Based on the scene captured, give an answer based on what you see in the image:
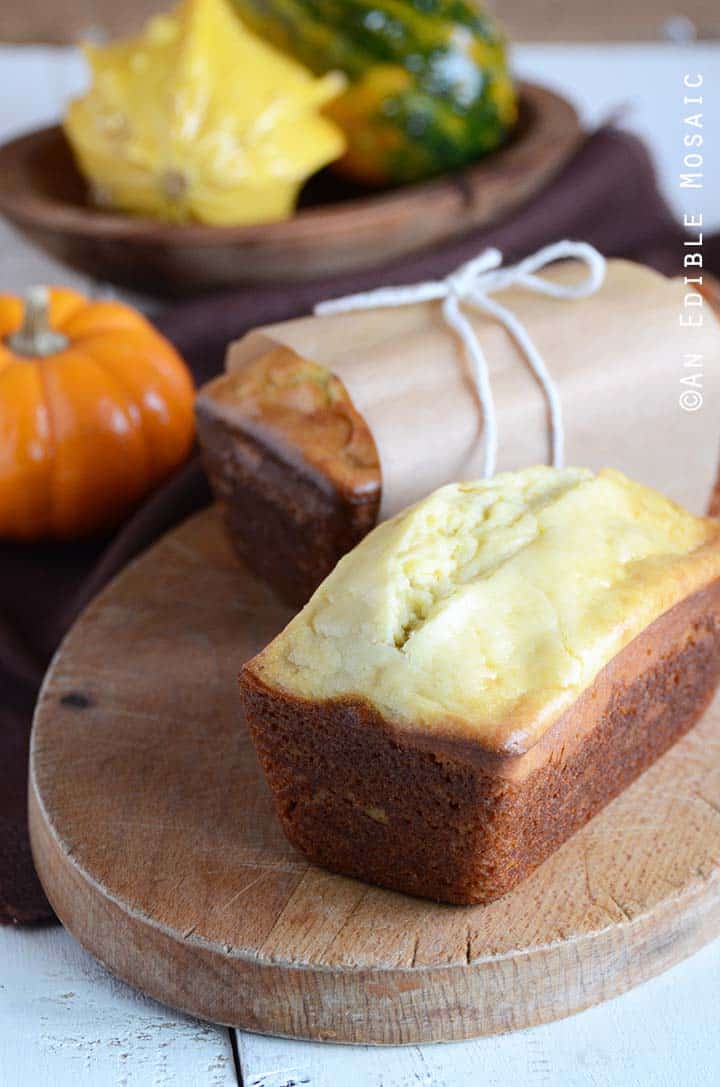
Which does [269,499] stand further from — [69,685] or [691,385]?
[691,385]

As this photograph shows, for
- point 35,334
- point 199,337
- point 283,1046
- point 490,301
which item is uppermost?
point 490,301

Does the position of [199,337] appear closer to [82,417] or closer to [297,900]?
[82,417]

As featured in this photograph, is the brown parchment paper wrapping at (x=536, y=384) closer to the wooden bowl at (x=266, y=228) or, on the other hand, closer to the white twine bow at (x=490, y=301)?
the white twine bow at (x=490, y=301)

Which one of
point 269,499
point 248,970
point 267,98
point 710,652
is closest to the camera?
point 248,970

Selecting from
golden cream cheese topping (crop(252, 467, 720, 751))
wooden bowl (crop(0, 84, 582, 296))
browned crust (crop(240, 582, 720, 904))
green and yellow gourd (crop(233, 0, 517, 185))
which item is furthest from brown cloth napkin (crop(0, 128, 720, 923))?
golden cream cheese topping (crop(252, 467, 720, 751))

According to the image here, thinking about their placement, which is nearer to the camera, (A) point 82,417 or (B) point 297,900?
(B) point 297,900

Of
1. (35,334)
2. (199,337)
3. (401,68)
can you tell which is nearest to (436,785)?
(35,334)

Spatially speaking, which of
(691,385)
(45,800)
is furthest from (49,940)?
(691,385)
